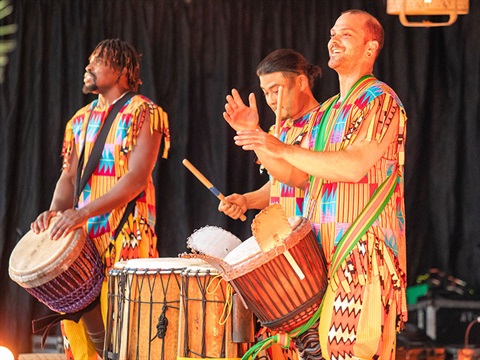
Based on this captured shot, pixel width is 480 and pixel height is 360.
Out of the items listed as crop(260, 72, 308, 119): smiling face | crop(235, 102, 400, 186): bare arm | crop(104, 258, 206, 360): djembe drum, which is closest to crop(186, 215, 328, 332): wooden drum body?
crop(235, 102, 400, 186): bare arm

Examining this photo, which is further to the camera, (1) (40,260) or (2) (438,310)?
(2) (438,310)

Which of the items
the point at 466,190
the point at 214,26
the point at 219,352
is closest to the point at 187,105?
the point at 214,26

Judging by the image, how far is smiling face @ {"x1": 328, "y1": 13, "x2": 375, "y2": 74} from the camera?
413 centimetres

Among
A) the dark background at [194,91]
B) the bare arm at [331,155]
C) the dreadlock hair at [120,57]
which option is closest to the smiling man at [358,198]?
the bare arm at [331,155]

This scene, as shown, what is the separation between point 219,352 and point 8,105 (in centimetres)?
313

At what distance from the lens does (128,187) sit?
5363mm

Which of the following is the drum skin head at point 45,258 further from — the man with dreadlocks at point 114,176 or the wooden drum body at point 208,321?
the wooden drum body at point 208,321

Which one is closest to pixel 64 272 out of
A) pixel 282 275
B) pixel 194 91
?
pixel 282 275

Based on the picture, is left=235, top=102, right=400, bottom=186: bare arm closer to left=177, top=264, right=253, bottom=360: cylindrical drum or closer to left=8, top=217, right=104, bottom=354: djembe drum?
left=177, top=264, right=253, bottom=360: cylindrical drum

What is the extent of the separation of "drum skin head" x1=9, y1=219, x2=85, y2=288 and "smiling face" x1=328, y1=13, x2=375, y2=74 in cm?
178

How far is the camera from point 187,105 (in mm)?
6891

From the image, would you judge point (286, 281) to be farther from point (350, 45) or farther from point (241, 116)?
point (350, 45)

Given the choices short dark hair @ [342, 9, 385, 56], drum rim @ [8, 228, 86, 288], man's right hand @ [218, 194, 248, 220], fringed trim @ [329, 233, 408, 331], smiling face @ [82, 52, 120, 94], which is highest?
short dark hair @ [342, 9, 385, 56]

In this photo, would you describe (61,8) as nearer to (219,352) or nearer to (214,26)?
(214,26)
